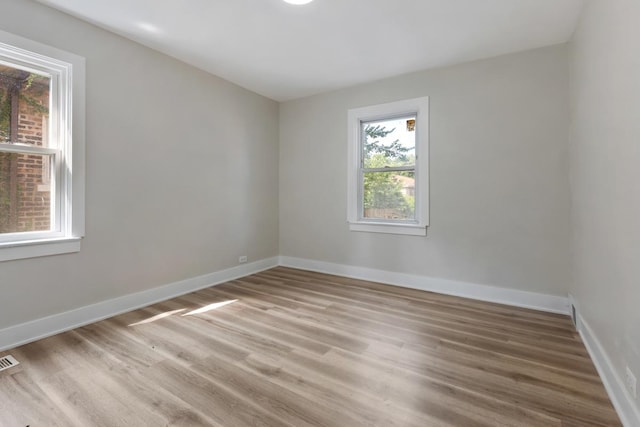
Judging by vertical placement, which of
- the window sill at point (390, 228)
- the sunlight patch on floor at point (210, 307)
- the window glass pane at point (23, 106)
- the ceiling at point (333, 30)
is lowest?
the sunlight patch on floor at point (210, 307)

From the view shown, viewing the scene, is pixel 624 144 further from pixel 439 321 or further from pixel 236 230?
pixel 236 230

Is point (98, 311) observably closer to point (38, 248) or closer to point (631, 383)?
point (38, 248)

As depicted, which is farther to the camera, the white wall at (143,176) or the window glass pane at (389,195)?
the window glass pane at (389,195)

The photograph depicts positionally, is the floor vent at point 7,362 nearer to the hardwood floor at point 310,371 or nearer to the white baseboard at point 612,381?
the hardwood floor at point 310,371

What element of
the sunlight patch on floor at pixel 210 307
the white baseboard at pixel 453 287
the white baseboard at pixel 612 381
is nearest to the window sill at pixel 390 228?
the white baseboard at pixel 453 287

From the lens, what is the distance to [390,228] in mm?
3875

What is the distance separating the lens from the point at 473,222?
3.34 metres

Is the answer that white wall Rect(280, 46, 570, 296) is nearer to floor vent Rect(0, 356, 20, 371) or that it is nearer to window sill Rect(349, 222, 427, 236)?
window sill Rect(349, 222, 427, 236)

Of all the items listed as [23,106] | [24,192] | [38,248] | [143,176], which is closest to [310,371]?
[38,248]

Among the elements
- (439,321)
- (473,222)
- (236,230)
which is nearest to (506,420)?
(439,321)

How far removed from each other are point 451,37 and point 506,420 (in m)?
2.99

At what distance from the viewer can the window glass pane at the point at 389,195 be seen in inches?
151

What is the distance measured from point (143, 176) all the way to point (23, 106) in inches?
38.5

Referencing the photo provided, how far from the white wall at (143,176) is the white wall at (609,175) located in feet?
11.8
